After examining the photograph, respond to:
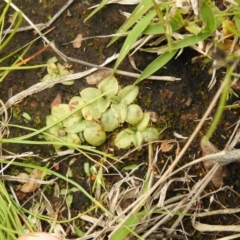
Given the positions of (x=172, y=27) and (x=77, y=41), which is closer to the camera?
(x=172, y=27)

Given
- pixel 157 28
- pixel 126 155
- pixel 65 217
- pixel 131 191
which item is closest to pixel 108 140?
pixel 126 155

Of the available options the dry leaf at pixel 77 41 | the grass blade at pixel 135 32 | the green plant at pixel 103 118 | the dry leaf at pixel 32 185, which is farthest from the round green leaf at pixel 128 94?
the dry leaf at pixel 32 185

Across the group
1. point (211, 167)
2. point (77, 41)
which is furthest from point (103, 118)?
point (211, 167)

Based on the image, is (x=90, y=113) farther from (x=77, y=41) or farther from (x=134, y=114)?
(x=77, y=41)

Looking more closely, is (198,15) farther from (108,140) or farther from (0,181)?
(0,181)

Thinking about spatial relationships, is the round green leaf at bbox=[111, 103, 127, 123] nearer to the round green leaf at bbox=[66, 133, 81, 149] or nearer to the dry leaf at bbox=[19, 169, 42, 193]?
the round green leaf at bbox=[66, 133, 81, 149]

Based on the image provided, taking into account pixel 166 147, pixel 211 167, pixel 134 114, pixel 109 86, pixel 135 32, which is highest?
pixel 135 32

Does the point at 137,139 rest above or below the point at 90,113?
below

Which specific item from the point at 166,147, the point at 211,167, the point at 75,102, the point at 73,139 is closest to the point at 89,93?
the point at 75,102
